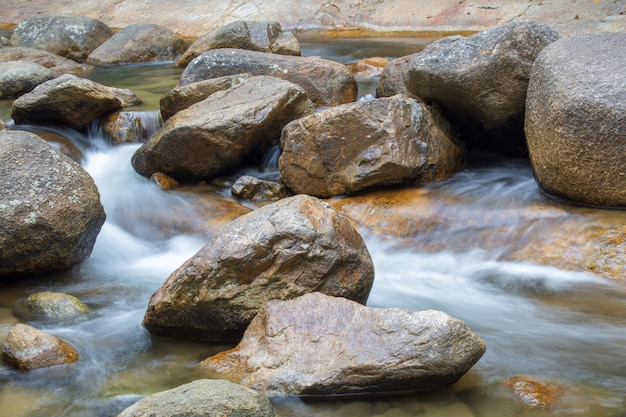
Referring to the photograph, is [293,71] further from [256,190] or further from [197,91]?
[256,190]

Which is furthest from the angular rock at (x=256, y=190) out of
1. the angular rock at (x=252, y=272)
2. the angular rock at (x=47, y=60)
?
the angular rock at (x=47, y=60)

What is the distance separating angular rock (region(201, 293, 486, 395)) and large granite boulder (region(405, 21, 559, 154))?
3133 millimetres

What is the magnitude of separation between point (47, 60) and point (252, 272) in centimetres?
913

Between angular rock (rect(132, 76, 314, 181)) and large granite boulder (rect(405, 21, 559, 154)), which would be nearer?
large granite boulder (rect(405, 21, 559, 154))

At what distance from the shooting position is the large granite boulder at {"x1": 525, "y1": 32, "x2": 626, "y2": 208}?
5.04m

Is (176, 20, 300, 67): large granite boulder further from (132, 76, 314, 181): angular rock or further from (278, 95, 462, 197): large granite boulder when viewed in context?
(278, 95, 462, 197): large granite boulder

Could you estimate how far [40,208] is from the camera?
511cm

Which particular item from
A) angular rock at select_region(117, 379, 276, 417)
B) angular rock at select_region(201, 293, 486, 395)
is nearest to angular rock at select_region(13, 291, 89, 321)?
angular rock at select_region(201, 293, 486, 395)

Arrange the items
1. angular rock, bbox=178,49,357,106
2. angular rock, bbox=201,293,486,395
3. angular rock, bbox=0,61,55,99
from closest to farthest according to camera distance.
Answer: angular rock, bbox=201,293,486,395
angular rock, bbox=178,49,357,106
angular rock, bbox=0,61,55,99

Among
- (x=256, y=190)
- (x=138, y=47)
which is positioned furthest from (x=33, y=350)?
(x=138, y=47)

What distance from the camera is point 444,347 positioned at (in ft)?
11.3

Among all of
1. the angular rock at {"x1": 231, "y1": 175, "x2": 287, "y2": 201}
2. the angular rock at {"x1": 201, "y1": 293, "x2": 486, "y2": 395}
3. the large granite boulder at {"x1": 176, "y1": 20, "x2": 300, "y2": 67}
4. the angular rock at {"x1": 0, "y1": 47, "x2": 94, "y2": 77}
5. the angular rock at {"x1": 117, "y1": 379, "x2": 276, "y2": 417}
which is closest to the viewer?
the angular rock at {"x1": 117, "y1": 379, "x2": 276, "y2": 417}

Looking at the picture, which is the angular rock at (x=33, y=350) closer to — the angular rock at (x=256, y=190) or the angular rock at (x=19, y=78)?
the angular rock at (x=256, y=190)

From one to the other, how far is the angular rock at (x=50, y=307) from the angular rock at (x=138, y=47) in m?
8.47
